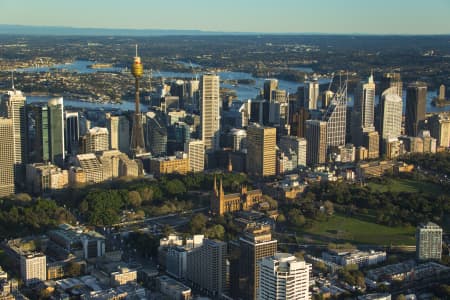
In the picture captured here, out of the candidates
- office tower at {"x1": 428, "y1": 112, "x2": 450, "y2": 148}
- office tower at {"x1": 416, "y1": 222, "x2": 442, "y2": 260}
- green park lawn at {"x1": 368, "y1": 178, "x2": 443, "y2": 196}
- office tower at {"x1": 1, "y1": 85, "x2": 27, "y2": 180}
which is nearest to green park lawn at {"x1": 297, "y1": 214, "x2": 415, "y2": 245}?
Result: office tower at {"x1": 416, "y1": 222, "x2": 442, "y2": 260}

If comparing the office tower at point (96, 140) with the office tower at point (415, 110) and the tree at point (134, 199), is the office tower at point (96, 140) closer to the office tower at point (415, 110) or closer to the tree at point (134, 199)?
the tree at point (134, 199)

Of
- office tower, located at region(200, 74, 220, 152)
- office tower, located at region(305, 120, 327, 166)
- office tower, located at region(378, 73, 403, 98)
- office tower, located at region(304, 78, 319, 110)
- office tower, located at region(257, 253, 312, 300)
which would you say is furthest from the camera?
office tower, located at region(304, 78, 319, 110)

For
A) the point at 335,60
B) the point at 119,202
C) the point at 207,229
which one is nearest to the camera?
the point at 207,229

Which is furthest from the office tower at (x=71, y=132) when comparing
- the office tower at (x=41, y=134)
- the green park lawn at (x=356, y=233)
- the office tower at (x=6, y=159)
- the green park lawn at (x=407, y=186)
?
the green park lawn at (x=356, y=233)

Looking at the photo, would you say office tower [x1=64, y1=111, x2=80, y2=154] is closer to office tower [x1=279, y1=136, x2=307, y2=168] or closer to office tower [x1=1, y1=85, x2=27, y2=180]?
office tower [x1=1, y1=85, x2=27, y2=180]

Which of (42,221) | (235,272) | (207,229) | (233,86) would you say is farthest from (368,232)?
(233,86)

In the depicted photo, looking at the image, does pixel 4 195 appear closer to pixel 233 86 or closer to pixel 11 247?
pixel 11 247
